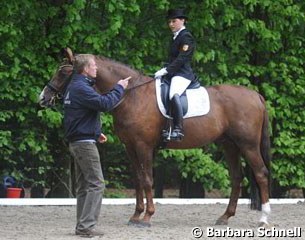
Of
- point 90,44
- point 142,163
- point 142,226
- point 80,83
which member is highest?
point 90,44

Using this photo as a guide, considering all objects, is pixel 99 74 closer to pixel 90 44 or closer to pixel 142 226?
pixel 142 226

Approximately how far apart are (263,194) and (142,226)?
1667 mm

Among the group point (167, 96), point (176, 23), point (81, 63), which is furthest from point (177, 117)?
point (81, 63)

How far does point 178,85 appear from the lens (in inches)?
366

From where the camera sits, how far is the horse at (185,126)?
359 inches

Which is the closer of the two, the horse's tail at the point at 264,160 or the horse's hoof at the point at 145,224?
the horse's hoof at the point at 145,224

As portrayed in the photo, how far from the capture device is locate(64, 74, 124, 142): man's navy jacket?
Result: 7957 mm

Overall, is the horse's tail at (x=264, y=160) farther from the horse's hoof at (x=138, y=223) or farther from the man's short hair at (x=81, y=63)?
the man's short hair at (x=81, y=63)

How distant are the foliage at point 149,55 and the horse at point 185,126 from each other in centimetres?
233

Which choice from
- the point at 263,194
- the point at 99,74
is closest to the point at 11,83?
the point at 99,74

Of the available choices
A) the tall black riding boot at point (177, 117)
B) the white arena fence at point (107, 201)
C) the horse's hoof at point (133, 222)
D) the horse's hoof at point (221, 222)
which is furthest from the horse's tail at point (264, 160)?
the white arena fence at point (107, 201)

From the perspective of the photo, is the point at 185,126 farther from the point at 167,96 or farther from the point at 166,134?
the point at 167,96

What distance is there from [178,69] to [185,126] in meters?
0.76

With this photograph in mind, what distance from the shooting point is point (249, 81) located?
13.0 meters
